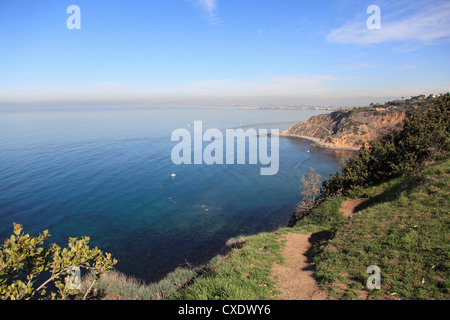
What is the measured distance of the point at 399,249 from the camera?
32.7 ft

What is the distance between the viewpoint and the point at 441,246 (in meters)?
9.31

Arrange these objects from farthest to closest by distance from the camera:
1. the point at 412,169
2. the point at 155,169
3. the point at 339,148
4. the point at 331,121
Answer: the point at 331,121, the point at 339,148, the point at 155,169, the point at 412,169

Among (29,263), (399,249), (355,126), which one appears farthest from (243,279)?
(355,126)

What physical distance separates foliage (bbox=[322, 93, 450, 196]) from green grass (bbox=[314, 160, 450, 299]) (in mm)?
8259

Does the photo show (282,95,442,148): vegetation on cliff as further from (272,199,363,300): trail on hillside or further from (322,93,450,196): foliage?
(272,199,363,300): trail on hillside

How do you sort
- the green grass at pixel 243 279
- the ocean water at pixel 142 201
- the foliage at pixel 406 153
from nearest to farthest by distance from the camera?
1. the green grass at pixel 243 279
2. the foliage at pixel 406 153
3. the ocean water at pixel 142 201

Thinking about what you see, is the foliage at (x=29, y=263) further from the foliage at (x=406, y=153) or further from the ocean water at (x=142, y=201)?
the foliage at (x=406, y=153)

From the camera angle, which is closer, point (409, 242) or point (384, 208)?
point (409, 242)

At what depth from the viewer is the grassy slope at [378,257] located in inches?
310

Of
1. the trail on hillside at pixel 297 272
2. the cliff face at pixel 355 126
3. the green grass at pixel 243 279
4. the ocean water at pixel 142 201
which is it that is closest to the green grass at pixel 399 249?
the trail on hillside at pixel 297 272
